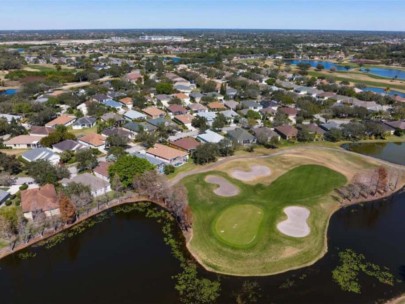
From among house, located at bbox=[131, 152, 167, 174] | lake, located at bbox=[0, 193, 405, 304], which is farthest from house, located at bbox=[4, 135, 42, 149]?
lake, located at bbox=[0, 193, 405, 304]

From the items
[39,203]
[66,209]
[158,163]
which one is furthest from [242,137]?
[39,203]

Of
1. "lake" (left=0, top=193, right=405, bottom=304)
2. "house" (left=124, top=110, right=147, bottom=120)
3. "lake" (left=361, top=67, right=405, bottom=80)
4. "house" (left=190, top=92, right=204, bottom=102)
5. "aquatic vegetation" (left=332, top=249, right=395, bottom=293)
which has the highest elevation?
"lake" (left=361, top=67, right=405, bottom=80)

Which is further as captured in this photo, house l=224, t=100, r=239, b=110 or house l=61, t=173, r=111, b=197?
house l=224, t=100, r=239, b=110

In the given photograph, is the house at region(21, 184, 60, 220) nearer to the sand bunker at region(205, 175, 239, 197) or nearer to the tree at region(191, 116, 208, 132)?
the sand bunker at region(205, 175, 239, 197)

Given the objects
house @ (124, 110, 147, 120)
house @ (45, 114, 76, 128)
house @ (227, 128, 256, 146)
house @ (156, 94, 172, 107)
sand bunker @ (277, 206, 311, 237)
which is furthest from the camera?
house @ (156, 94, 172, 107)

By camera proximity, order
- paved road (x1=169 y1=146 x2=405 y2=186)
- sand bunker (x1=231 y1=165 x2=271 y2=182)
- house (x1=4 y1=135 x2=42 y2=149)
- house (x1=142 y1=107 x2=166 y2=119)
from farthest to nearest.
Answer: house (x1=142 y1=107 x2=166 y2=119) < house (x1=4 y1=135 x2=42 y2=149) < paved road (x1=169 y1=146 x2=405 y2=186) < sand bunker (x1=231 y1=165 x2=271 y2=182)

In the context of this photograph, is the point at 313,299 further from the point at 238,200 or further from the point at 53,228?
the point at 53,228

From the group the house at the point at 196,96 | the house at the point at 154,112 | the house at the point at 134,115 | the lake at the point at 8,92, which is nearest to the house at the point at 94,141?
the house at the point at 134,115
